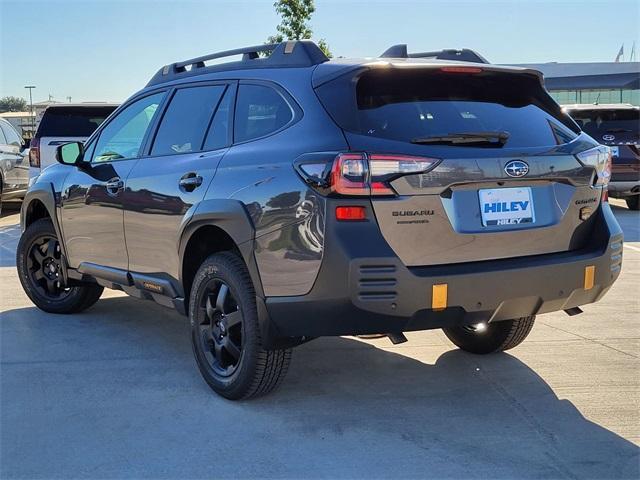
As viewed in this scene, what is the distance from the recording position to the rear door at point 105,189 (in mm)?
4961

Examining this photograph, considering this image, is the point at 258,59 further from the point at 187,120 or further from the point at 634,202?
the point at 634,202

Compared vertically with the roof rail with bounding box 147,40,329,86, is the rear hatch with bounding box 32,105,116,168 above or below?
below

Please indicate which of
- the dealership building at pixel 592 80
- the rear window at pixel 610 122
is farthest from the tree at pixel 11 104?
the rear window at pixel 610 122

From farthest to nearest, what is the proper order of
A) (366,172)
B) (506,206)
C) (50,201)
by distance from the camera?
(50,201) < (506,206) < (366,172)

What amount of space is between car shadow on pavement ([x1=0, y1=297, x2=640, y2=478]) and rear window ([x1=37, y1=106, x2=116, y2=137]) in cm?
738

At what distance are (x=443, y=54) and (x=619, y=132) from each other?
10.0 m

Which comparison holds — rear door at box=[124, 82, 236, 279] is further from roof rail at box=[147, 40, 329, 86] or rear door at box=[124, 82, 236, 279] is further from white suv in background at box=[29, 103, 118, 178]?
white suv in background at box=[29, 103, 118, 178]

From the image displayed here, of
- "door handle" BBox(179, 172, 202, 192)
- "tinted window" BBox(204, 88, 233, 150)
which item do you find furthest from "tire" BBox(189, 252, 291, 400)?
"tinted window" BBox(204, 88, 233, 150)

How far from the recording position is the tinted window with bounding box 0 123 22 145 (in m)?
13.5

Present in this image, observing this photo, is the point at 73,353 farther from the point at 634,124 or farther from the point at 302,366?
the point at 634,124

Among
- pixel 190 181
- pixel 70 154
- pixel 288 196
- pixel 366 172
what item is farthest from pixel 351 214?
pixel 70 154

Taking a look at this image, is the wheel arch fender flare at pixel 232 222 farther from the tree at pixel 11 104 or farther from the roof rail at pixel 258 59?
the tree at pixel 11 104

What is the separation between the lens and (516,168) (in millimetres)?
3510

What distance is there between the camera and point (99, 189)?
16.9 ft
